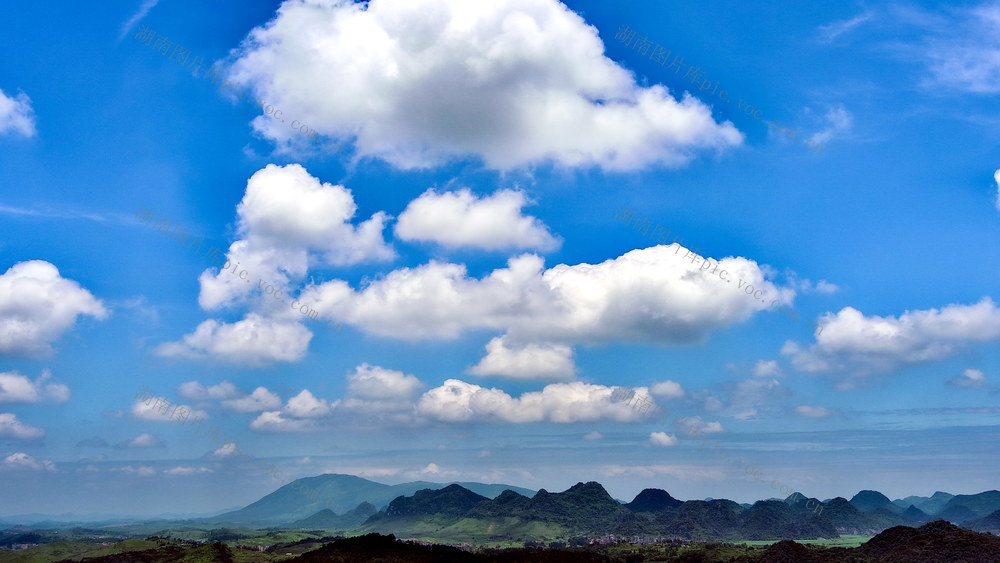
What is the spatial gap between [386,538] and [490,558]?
30.7m

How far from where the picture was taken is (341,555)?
175m

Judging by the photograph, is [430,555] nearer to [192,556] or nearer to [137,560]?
[192,556]

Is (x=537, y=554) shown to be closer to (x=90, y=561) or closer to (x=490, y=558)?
(x=490, y=558)

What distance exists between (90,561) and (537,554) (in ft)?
430

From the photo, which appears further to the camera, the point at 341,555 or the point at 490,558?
the point at 490,558

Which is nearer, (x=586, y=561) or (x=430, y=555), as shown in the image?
(x=430, y=555)

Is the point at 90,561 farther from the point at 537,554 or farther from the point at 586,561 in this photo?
the point at 586,561

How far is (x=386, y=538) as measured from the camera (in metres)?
190

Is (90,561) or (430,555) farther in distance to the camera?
(90,561)

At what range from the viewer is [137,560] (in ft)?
655

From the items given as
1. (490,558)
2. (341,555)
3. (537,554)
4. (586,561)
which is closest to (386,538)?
(341,555)

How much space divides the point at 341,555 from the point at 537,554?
56140mm

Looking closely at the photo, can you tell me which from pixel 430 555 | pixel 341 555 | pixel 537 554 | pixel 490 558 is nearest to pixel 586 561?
pixel 537 554

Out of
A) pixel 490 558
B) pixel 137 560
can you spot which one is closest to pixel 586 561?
pixel 490 558
